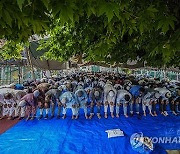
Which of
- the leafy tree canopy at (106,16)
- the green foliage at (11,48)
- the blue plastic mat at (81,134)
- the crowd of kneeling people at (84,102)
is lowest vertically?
the blue plastic mat at (81,134)

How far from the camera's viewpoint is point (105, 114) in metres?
5.32

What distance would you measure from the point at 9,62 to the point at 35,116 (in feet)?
20.5

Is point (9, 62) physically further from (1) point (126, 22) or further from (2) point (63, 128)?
(1) point (126, 22)

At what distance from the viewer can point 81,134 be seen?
14.2 feet

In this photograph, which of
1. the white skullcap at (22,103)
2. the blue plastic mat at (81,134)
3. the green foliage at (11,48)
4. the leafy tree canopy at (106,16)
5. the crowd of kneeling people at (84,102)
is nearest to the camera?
the leafy tree canopy at (106,16)

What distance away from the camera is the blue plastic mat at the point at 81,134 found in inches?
144

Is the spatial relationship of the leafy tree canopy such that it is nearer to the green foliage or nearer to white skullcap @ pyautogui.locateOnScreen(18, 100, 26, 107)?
the green foliage

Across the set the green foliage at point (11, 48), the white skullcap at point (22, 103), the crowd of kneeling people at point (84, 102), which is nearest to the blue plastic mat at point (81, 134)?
the crowd of kneeling people at point (84, 102)

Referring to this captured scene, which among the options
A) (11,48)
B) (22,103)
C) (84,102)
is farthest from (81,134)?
(11,48)

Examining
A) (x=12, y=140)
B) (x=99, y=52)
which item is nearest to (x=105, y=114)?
(x=12, y=140)

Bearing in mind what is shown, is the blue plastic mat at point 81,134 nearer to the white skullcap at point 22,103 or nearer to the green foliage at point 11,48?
the white skullcap at point 22,103

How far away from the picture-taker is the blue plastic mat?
367 cm

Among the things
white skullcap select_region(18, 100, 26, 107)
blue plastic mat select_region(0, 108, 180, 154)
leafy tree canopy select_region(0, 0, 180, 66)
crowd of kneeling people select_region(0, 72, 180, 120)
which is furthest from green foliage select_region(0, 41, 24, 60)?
blue plastic mat select_region(0, 108, 180, 154)

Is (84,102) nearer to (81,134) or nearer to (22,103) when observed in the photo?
(81,134)
